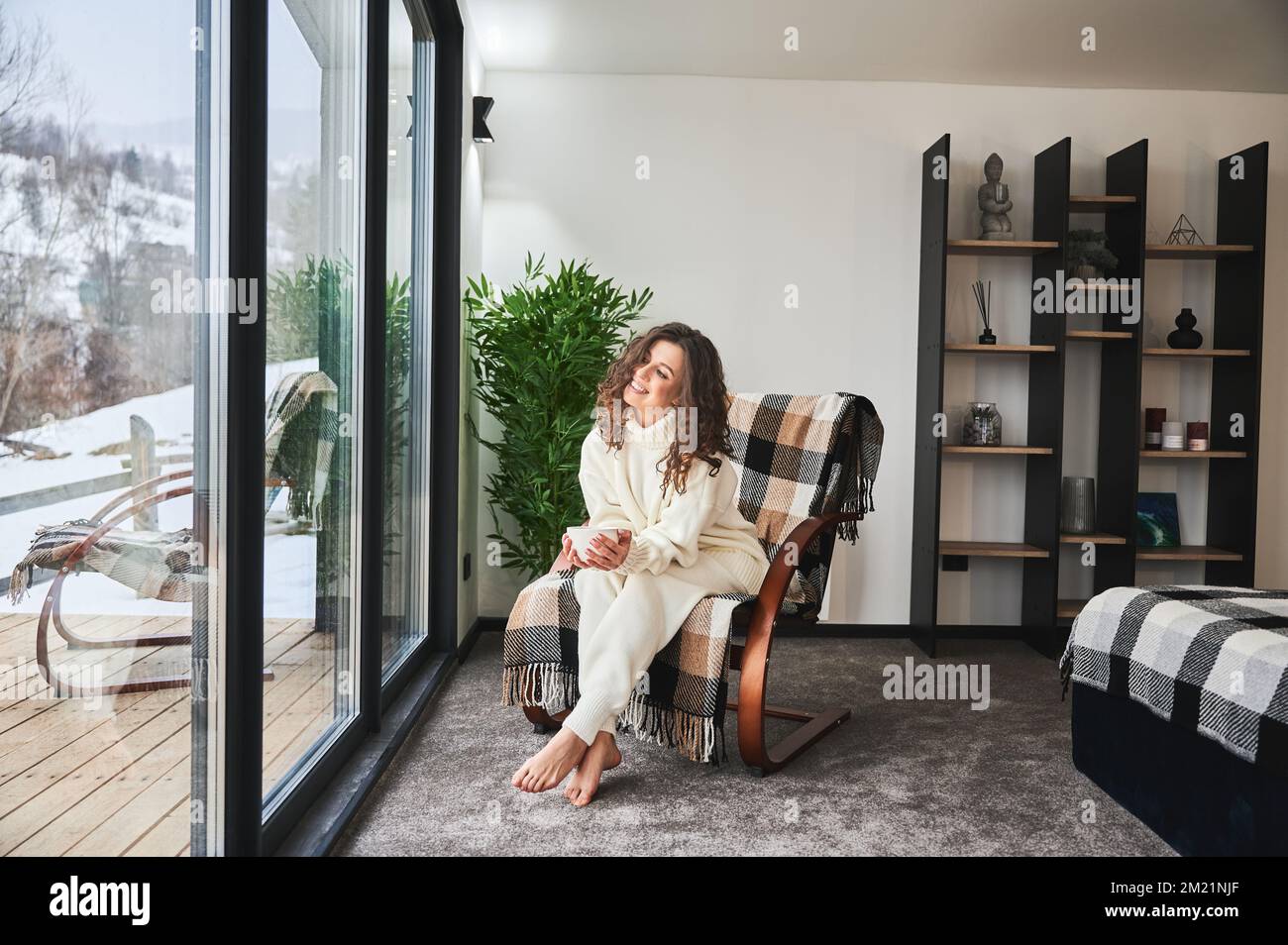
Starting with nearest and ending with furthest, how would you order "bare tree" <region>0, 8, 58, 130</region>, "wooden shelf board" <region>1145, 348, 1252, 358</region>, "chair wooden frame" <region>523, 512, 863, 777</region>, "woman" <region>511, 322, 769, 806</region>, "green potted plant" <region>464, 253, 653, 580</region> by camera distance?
1. "bare tree" <region>0, 8, 58, 130</region>
2. "woman" <region>511, 322, 769, 806</region>
3. "chair wooden frame" <region>523, 512, 863, 777</region>
4. "green potted plant" <region>464, 253, 653, 580</region>
5. "wooden shelf board" <region>1145, 348, 1252, 358</region>

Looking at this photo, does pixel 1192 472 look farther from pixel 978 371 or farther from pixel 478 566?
pixel 478 566

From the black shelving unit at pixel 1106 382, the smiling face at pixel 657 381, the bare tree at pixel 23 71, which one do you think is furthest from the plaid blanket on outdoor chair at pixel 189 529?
the black shelving unit at pixel 1106 382

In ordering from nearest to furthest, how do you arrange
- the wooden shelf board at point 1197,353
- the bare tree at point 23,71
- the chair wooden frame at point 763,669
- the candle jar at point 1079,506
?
1. the bare tree at point 23,71
2. the chair wooden frame at point 763,669
3. the wooden shelf board at point 1197,353
4. the candle jar at point 1079,506

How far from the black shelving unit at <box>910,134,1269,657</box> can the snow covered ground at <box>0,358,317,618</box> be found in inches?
117

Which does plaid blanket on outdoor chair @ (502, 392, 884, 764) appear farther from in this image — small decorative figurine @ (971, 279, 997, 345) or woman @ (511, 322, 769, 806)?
small decorative figurine @ (971, 279, 997, 345)

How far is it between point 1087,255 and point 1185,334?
551 mm

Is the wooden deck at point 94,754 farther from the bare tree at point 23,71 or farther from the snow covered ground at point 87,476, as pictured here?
the bare tree at point 23,71

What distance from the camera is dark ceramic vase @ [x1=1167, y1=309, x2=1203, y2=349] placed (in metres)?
3.84

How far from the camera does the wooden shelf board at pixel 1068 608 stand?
12.5 ft

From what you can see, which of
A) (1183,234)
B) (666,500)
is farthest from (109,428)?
(1183,234)

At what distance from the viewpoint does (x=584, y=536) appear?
2.20m

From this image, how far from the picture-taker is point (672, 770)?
236 cm

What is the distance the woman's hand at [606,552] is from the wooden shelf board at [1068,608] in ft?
7.49

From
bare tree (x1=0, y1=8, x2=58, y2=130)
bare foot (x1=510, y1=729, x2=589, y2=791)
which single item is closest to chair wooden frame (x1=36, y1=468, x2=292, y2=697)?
bare tree (x1=0, y1=8, x2=58, y2=130)
